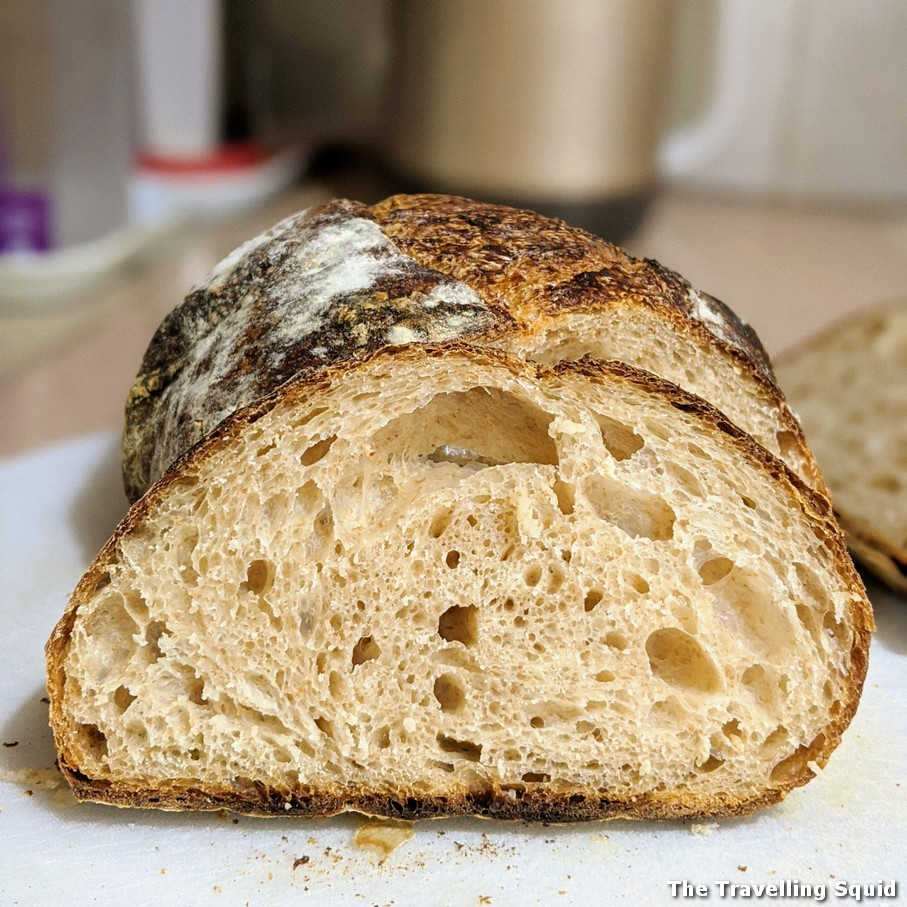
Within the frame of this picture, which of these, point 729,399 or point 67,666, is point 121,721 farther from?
point 729,399

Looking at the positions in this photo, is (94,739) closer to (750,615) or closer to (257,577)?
(257,577)

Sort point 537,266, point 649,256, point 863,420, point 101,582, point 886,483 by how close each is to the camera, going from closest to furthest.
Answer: point 101,582 < point 537,266 < point 886,483 < point 863,420 < point 649,256

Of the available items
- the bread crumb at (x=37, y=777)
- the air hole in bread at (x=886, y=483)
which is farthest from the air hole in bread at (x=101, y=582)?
the air hole in bread at (x=886, y=483)

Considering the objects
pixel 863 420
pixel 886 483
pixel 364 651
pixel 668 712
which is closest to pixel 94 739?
pixel 364 651

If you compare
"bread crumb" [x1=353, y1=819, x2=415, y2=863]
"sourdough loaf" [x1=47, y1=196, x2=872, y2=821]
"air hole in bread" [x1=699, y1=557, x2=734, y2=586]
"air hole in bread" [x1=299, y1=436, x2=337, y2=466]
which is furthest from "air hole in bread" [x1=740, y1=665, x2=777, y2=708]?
"air hole in bread" [x1=299, y1=436, x2=337, y2=466]

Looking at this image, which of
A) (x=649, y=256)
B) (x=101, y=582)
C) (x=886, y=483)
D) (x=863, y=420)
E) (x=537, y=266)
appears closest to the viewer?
(x=101, y=582)

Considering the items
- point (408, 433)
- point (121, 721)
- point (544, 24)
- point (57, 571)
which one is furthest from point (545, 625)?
point (544, 24)
